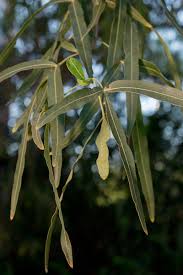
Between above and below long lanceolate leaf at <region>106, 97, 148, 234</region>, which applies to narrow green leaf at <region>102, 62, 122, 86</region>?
above

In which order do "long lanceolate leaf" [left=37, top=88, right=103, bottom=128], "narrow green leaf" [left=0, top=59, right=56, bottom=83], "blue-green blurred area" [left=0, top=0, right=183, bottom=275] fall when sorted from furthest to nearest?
1. "blue-green blurred area" [left=0, top=0, right=183, bottom=275]
2. "narrow green leaf" [left=0, top=59, right=56, bottom=83]
3. "long lanceolate leaf" [left=37, top=88, right=103, bottom=128]

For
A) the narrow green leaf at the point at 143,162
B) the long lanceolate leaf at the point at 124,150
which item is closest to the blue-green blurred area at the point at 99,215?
the narrow green leaf at the point at 143,162

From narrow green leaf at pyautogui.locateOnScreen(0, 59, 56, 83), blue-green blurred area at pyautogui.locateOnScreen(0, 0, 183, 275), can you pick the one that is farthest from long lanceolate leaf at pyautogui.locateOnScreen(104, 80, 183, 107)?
blue-green blurred area at pyautogui.locateOnScreen(0, 0, 183, 275)

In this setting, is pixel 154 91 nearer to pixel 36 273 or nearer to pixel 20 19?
pixel 20 19

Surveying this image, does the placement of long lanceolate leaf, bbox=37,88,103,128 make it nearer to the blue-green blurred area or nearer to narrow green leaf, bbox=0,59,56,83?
narrow green leaf, bbox=0,59,56,83

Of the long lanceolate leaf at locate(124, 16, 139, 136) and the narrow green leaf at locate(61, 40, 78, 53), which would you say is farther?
the narrow green leaf at locate(61, 40, 78, 53)

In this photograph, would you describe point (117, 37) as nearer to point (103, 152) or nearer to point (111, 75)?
point (111, 75)

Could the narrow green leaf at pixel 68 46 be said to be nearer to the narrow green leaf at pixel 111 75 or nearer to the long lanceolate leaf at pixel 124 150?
the narrow green leaf at pixel 111 75
